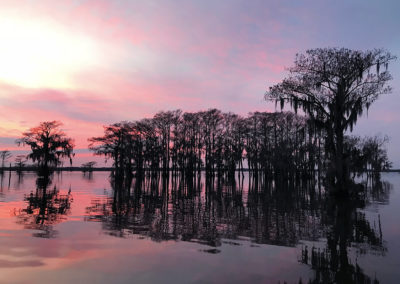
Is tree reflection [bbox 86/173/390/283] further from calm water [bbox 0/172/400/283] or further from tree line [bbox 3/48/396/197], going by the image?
tree line [bbox 3/48/396/197]

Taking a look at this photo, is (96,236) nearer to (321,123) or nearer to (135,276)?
(135,276)

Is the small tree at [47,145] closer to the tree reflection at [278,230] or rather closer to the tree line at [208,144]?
the tree line at [208,144]

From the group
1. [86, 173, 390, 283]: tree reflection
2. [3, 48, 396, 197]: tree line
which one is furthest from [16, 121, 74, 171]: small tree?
[86, 173, 390, 283]: tree reflection

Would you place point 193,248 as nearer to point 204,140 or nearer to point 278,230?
point 278,230

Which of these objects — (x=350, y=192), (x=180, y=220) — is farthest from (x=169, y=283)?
(x=350, y=192)

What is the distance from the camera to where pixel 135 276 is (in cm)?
576

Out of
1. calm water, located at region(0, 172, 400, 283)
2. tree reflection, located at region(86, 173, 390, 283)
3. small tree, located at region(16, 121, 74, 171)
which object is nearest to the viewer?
calm water, located at region(0, 172, 400, 283)

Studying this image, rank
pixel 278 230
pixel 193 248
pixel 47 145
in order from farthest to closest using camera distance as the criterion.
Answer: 1. pixel 47 145
2. pixel 278 230
3. pixel 193 248

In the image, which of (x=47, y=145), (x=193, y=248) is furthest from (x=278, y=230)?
(x=47, y=145)

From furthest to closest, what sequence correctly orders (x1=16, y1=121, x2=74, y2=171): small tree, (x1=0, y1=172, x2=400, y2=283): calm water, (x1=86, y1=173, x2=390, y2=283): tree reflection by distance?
1. (x1=16, y1=121, x2=74, y2=171): small tree
2. (x1=86, y1=173, x2=390, y2=283): tree reflection
3. (x1=0, y1=172, x2=400, y2=283): calm water

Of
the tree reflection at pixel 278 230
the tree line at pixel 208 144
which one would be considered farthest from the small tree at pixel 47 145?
→ the tree reflection at pixel 278 230

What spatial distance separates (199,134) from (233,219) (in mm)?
58868

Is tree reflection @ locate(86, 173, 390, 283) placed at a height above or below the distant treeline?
below

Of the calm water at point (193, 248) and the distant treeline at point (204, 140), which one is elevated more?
A: the distant treeline at point (204, 140)
